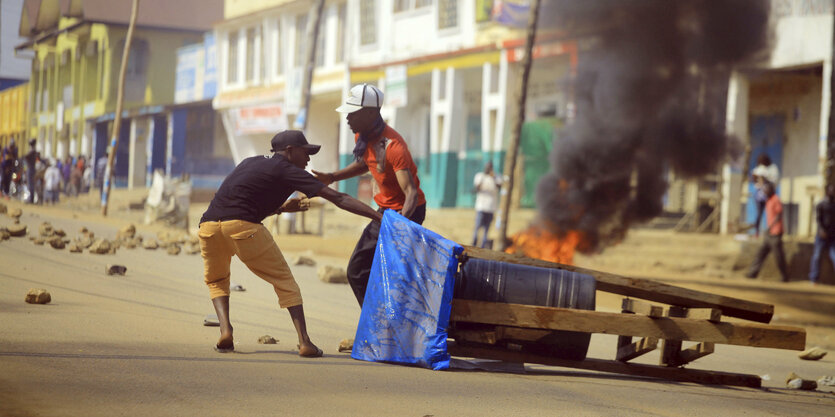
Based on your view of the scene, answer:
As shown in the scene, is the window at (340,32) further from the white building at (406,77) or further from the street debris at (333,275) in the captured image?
the street debris at (333,275)

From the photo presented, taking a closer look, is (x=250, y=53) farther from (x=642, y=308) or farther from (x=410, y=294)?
(x=410, y=294)

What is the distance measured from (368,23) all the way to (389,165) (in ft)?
78.9

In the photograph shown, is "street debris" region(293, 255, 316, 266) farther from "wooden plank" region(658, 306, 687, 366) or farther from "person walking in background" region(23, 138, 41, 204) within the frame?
"person walking in background" region(23, 138, 41, 204)

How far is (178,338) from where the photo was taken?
22.7 feet

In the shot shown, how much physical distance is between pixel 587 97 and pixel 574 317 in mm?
12625

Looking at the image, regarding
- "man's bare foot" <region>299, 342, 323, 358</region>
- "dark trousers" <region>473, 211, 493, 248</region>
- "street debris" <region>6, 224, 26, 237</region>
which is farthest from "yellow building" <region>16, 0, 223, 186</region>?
"man's bare foot" <region>299, 342, 323, 358</region>

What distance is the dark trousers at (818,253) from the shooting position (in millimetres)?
15922

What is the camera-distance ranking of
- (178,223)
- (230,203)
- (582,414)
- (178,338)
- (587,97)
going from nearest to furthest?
(582,414) < (230,203) < (178,338) < (587,97) < (178,223)

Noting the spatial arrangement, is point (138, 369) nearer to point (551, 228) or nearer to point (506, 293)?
point (506, 293)

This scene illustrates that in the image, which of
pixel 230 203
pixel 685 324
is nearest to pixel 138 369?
pixel 230 203

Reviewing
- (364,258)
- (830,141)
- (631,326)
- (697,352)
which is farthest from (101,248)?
(830,141)

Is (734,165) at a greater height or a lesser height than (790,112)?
lesser

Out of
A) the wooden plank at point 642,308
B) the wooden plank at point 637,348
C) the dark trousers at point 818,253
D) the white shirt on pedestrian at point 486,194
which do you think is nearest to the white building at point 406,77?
the white shirt on pedestrian at point 486,194

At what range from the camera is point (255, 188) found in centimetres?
624
